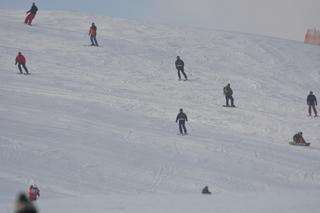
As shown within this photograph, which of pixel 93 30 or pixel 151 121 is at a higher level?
pixel 93 30

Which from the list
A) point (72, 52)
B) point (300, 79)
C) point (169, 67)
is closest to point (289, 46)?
point (300, 79)

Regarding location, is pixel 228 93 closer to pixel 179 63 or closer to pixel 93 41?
pixel 179 63

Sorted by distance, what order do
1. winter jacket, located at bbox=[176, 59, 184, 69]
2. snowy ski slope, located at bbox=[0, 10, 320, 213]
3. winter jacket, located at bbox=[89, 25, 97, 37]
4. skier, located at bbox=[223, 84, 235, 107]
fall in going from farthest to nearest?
1. winter jacket, located at bbox=[89, 25, 97, 37]
2. winter jacket, located at bbox=[176, 59, 184, 69]
3. skier, located at bbox=[223, 84, 235, 107]
4. snowy ski slope, located at bbox=[0, 10, 320, 213]

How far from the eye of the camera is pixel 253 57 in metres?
38.3

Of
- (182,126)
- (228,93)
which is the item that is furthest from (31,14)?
(182,126)

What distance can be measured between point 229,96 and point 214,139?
5.41 metres

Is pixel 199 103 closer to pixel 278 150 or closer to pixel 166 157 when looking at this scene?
pixel 278 150

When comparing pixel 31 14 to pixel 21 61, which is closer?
pixel 21 61

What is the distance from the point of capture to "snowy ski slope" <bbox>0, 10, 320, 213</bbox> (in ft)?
51.8

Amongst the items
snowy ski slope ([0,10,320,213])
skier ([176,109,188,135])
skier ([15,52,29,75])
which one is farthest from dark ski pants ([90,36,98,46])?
skier ([176,109,188,135])

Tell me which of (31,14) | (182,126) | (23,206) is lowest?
(23,206)

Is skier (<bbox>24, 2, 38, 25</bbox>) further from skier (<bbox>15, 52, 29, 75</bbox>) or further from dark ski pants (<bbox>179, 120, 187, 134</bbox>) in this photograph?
dark ski pants (<bbox>179, 120, 187, 134</bbox>)

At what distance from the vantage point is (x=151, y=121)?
77.9ft

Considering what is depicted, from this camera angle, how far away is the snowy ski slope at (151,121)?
15.8m
